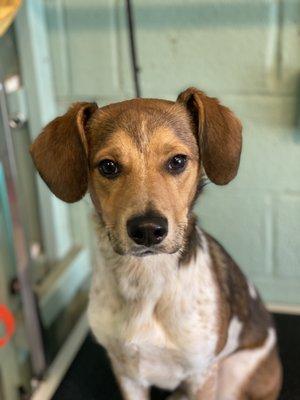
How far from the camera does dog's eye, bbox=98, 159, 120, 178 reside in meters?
1.03

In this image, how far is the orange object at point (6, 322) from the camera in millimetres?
1464

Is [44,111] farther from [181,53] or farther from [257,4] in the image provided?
[257,4]

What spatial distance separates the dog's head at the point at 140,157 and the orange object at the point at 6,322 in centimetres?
54

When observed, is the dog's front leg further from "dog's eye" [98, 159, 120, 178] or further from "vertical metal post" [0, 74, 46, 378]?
"dog's eye" [98, 159, 120, 178]

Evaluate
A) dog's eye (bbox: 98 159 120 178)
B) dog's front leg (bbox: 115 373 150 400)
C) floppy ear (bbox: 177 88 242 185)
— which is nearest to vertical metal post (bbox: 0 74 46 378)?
dog's front leg (bbox: 115 373 150 400)

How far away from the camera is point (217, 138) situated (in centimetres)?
107

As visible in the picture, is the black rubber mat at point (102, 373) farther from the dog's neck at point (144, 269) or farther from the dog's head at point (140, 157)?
the dog's head at point (140, 157)

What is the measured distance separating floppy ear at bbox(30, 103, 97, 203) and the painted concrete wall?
0.68 meters

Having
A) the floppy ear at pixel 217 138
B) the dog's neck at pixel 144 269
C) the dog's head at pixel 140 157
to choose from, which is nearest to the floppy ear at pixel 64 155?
the dog's head at pixel 140 157

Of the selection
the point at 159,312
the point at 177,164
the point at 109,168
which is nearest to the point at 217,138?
the point at 177,164

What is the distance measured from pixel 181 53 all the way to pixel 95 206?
2.38 feet

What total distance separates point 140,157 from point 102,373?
34.3 inches

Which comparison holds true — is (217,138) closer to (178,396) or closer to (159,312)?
(159,312)

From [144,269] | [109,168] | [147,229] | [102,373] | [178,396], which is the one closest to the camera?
[147,229]
